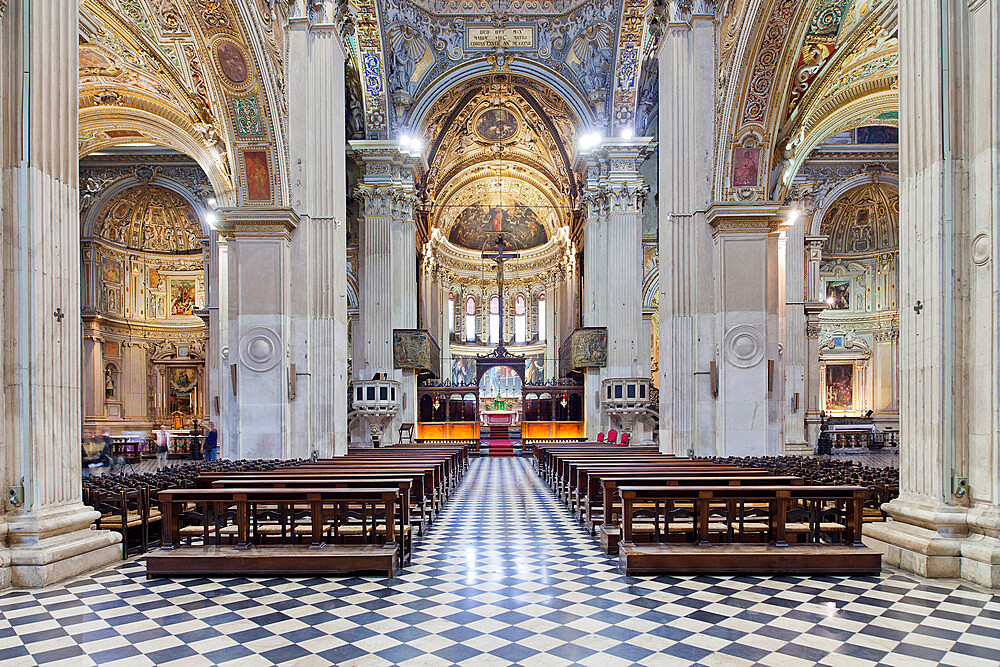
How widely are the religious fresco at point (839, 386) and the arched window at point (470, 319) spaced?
67.3 ft

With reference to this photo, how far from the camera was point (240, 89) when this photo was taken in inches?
517

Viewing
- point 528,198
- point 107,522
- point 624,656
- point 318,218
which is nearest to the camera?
point 624,656

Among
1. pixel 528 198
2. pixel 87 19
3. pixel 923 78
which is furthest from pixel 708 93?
pixel 528 198

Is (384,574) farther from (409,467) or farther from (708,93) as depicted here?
(708,93)

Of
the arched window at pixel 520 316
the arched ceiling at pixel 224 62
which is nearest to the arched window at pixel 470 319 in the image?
the arched window at pixel 520 316

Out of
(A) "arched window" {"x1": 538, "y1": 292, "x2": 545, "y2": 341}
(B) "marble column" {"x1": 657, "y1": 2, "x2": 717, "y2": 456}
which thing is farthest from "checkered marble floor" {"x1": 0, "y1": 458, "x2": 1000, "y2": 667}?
(A) "arched window" {"x1": 538, "y1": 292, "x2": 545, "y2": 341}

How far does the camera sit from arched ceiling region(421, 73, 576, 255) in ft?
89.6

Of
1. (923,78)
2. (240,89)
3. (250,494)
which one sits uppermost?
(240,89)

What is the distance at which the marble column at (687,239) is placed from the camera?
13.4m

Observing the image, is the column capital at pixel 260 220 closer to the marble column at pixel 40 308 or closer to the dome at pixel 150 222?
the marble column at pixel 40 308

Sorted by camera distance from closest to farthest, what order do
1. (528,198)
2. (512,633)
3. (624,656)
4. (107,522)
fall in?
(624,656) → (512,633) → (107,522) → (528,198)

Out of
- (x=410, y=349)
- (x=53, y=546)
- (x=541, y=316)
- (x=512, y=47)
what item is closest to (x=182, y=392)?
(x=410, y=349)

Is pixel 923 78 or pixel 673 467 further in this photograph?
pixel 673 467

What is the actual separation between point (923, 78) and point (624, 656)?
5.93 metres
